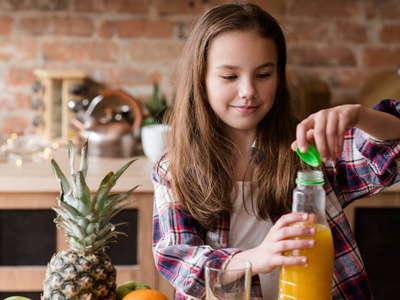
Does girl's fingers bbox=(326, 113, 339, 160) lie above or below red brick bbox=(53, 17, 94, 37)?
below

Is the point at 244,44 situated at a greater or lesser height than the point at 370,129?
greater

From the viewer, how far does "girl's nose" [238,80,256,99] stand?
1097 mm

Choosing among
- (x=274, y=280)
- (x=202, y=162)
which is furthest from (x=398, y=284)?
(x=202, y=162)

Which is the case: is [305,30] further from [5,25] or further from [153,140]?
[5,25]

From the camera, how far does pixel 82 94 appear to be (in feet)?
7.53

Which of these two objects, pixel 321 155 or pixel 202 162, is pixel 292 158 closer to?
pixel 202 162

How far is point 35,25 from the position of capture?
2.33 meters

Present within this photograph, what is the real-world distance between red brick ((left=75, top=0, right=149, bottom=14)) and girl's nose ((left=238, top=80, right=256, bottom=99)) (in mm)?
1356

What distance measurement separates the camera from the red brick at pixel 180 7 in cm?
235

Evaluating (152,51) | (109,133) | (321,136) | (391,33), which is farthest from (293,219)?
(391,33)

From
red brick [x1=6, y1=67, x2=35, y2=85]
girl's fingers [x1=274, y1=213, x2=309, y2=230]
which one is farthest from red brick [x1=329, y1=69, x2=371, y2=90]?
girl's fingers [x1=274, y1=213, x2=309, y2=230]

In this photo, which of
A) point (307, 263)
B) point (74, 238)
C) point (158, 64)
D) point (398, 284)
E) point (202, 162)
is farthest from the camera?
point (158, 64)

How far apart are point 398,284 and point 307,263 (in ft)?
4.38

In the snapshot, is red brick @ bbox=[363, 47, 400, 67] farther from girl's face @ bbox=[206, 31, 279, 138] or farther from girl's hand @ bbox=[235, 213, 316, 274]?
girl's hand @ bbox=[235, 213, 316, 274]
